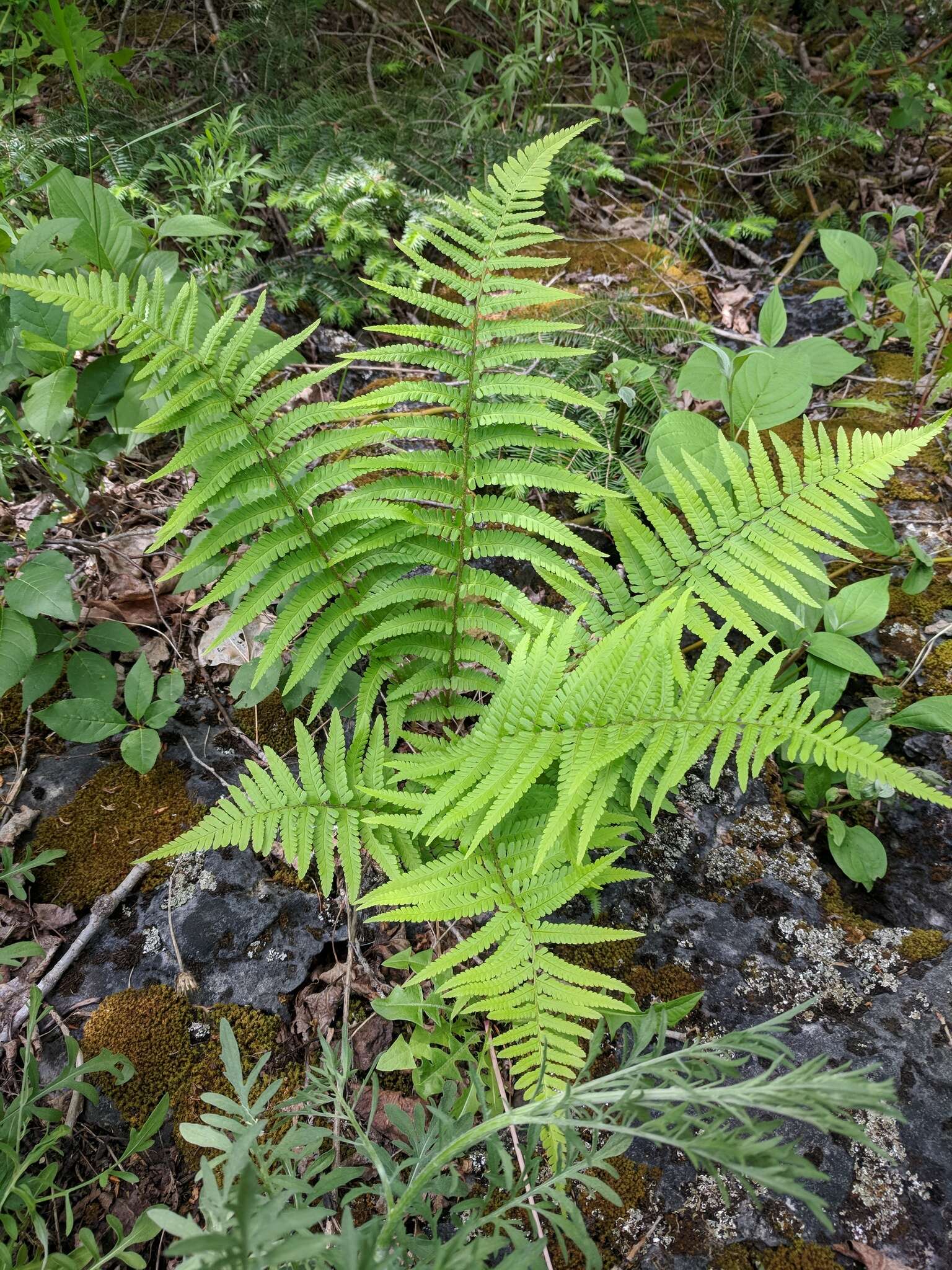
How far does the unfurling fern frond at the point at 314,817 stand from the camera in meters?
1.71

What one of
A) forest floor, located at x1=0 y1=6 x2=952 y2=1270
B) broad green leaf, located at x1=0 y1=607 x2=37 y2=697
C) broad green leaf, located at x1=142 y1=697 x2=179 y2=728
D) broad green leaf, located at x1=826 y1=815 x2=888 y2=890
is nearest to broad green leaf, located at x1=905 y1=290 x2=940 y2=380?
forest floor, located at x1=0 y1=6 x2=952 y2=1270

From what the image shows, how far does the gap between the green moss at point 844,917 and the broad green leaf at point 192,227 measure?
255cm

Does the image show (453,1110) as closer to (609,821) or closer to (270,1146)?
(270,1146)

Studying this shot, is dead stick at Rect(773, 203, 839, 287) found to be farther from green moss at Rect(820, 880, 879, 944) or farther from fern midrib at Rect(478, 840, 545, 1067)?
fern midrib at Rect(478, 840, 545, 1067)

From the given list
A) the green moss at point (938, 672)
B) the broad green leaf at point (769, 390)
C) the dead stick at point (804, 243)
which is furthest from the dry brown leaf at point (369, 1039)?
the dead stick at point (804, 243)

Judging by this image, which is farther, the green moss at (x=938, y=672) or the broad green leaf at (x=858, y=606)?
the green moss at (x=938, y=672)

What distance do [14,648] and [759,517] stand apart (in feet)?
6.47

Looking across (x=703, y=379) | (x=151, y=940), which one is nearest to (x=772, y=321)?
(x=703, y=379)

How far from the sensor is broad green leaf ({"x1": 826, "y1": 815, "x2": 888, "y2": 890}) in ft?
6.69

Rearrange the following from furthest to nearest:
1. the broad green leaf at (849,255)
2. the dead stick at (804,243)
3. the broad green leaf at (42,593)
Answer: the dead stick at (804,243), the broad green leaf at (849,255), the broad green leaf at (42,593)

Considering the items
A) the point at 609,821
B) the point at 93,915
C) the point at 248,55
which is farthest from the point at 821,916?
the point at 248,55

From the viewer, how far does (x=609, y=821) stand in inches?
69.9

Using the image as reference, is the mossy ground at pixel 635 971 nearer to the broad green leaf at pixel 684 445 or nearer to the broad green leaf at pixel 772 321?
the broad green leaf at pixel 684 445

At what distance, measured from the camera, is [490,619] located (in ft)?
6.84
